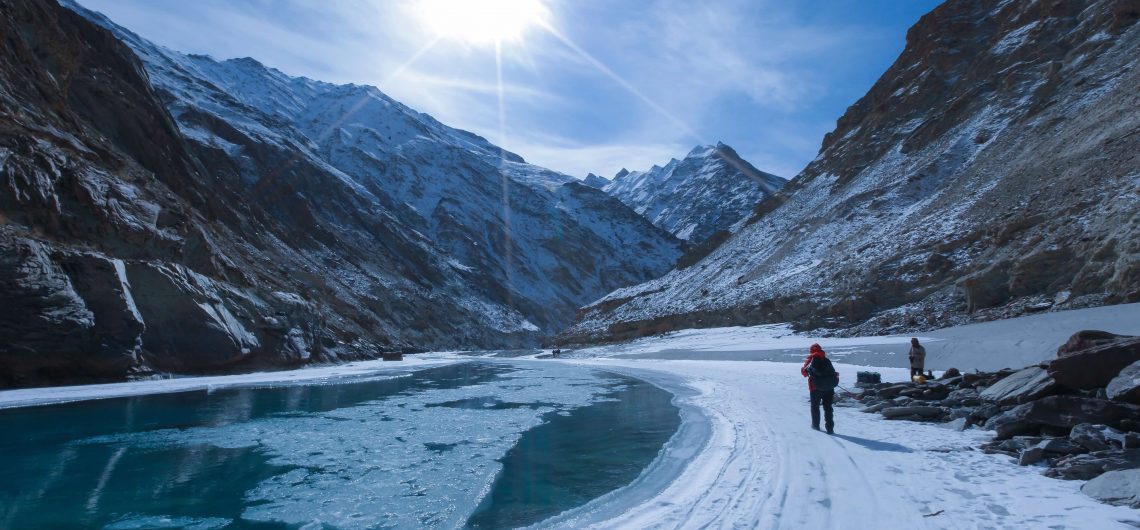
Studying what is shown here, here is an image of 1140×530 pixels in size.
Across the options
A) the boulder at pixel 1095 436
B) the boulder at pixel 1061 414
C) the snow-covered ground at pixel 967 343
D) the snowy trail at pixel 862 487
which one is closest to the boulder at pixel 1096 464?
the snowy trail at pixel 862 487

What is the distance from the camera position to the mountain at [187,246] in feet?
71.1

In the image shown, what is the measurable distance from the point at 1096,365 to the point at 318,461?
452 inches

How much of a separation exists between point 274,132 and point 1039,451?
130484 millimetres

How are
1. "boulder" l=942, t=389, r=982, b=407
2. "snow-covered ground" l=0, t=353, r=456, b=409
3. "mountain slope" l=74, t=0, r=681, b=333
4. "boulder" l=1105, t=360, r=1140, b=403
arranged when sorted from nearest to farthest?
"boulder" l=1105, t=360, r=1140, b=403
"boulder" l=942, t=389, r=982, b=407
"snow-covered ground" l=0, t=353, r=456, b=409
"mountain slope" l=74, t=0, r=681, b=333

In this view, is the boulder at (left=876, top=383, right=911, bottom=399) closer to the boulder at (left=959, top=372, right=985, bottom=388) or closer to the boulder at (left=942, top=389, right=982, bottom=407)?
the boulder at (left=959, top=372, right=985, bottom=388)

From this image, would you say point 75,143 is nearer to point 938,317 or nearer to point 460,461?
point 460,461

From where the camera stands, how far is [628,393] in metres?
20.7

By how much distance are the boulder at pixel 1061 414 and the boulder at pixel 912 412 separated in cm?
210

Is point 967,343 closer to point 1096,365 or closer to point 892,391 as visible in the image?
point 892,391

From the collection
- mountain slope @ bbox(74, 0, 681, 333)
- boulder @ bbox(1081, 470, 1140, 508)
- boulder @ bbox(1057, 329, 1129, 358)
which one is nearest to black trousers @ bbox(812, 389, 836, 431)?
boulder @ bbox(1057, 329, 1129, 358)

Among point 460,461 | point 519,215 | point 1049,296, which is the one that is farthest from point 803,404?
point 519,215

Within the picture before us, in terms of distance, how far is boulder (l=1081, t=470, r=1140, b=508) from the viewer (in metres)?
5.10

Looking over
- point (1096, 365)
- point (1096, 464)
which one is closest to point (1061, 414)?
point (1096, 365)

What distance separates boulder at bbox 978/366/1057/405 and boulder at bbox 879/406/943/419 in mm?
781
